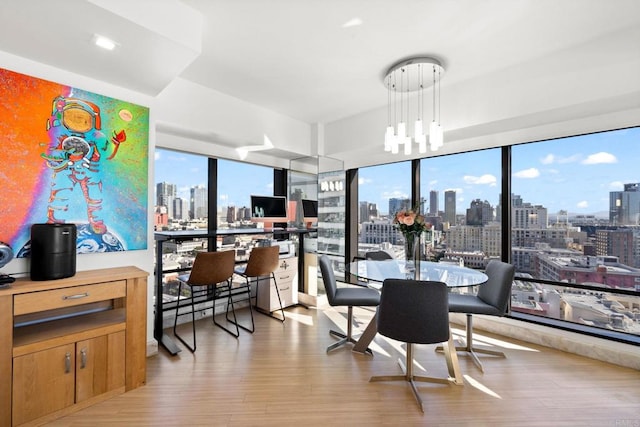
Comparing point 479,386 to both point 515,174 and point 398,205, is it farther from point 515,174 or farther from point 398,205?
point 398,205

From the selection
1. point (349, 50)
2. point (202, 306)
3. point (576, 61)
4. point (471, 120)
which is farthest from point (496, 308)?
point (202, 306)

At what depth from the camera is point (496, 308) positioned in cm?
263

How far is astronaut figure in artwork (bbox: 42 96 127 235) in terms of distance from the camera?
224 centimetres

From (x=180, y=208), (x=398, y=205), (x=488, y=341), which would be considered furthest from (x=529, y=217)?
(x=180, y=208)

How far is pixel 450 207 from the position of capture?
3.94 meters

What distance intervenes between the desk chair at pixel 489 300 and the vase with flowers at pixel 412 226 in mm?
631

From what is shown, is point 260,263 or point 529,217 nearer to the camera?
point 529,217

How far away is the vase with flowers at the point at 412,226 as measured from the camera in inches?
111

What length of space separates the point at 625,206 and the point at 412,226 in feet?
6.55

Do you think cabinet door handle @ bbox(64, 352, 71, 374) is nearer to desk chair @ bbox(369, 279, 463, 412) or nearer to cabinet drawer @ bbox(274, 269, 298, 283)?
desk chair @ bbox(369, 279, 463, 412)

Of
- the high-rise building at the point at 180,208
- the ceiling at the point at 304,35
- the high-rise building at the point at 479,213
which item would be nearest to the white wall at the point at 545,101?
the ceiling at the point at 304,35

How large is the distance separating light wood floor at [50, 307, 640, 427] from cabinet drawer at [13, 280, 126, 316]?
29.3 inches

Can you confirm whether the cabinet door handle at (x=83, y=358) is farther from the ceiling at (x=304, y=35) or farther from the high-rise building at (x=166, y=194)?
the ceiling at (x=304, y=35)

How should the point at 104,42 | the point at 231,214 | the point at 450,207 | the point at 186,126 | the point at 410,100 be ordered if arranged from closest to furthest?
the point at 104,42 → the point at 186,126 → the point at 410,100 → the point at 450,207 → the point at 231,214
